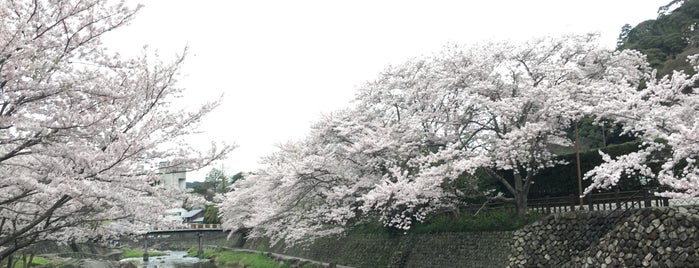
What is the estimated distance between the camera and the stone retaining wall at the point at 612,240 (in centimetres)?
927

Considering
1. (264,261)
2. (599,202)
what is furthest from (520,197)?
(264,261)

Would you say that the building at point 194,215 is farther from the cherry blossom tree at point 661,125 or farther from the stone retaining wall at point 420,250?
the cherry blossom tree at point 661,125

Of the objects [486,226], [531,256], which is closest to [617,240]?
[531,256]

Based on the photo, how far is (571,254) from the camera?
12.4 metres

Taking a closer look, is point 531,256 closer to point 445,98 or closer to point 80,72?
point 445,98

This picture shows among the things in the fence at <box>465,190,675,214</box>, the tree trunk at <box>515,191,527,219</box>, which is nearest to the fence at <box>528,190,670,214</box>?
the fence at <box>465,190,675,214</box>

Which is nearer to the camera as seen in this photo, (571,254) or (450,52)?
(571,254)

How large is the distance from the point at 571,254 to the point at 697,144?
4.93 meters

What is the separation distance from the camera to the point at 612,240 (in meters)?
10.9

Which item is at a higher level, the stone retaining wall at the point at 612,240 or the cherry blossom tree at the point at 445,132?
the cherry blossom tree at the point at 445,132

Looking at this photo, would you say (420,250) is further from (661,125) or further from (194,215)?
(194,215)

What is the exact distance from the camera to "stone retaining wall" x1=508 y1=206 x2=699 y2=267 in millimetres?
9273

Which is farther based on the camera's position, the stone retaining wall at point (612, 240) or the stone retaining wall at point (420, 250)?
the stone retaining wall at point (420, 250)

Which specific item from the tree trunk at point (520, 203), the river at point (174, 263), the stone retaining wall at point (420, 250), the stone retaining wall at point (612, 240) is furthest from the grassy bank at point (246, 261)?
the stone retaining wall at point (612, 240)
